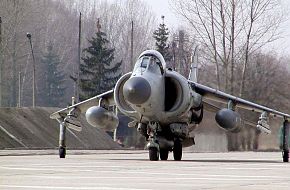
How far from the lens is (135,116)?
24562 millimetres

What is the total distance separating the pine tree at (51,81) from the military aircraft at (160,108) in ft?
231

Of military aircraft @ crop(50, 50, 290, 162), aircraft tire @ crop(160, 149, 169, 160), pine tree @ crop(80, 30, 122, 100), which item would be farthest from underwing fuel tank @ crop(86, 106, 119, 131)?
pine tree @ crop(80, 30, 122, 100)

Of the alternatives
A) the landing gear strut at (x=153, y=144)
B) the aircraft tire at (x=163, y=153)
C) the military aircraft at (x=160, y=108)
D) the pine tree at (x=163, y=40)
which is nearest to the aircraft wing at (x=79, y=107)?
the military aircraft at (x=160, y=108)

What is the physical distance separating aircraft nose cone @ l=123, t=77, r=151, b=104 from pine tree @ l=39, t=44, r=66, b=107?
73863mm

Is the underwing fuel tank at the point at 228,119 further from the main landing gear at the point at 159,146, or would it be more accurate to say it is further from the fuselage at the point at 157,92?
the main landing gear at the point at 159,146

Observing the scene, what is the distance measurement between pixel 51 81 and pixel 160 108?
7398cm

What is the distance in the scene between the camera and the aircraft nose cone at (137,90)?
22328mm

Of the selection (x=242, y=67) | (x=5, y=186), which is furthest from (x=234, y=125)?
(x=242, y=67)

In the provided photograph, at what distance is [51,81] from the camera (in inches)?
3829

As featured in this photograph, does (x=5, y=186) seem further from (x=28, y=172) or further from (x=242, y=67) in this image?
(x=242, y=67)

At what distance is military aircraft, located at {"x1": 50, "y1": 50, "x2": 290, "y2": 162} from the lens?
2344 cm

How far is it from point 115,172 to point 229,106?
Answer: 10.6 metres

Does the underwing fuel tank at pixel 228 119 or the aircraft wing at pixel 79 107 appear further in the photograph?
the aircraft wing at pixel 79 107

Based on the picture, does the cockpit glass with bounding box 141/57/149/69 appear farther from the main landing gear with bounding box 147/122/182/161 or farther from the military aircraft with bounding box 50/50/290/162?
the main landing gear with bounding box 147/122/182/161
